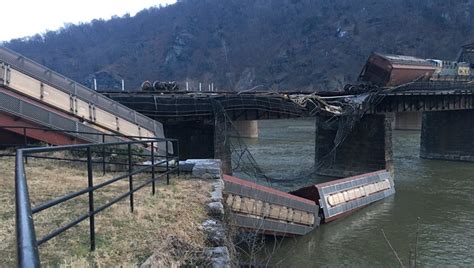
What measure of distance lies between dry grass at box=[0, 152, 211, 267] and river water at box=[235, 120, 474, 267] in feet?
14.3

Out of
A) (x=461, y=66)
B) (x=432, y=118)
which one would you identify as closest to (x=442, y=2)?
(x=461, y=66)

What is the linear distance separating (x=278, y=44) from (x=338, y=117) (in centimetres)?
13330

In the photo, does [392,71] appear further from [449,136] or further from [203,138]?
[203,138]

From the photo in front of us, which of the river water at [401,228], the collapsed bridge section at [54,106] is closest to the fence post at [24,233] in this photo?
the river water at [401,228]

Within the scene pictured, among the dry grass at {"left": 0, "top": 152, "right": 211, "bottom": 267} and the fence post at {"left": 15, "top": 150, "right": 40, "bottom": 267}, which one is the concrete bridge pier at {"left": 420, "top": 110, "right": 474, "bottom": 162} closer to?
the dry grass at {"left": 0, "top": 152, "right": 211, "bottom": 267}

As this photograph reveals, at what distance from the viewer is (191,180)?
10602 millimetres

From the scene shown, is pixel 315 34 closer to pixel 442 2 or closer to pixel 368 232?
pixel 442 2

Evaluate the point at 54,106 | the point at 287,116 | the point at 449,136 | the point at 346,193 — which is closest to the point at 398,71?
the point at 449,136

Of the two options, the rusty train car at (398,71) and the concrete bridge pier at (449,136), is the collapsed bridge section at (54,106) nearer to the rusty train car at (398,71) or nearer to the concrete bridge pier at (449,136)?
the rusty train car at (398,71)

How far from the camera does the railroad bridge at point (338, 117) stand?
2286cm

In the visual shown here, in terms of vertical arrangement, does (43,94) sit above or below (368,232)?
above

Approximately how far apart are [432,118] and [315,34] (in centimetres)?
10753

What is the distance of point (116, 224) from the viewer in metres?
6.40

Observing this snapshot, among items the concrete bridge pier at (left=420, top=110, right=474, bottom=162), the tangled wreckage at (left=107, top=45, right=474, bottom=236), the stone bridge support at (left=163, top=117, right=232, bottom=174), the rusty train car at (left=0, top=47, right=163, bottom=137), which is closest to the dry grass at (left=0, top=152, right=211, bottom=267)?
the tangled wreckage at (left=107, top=45, right=474, bottom=236)
